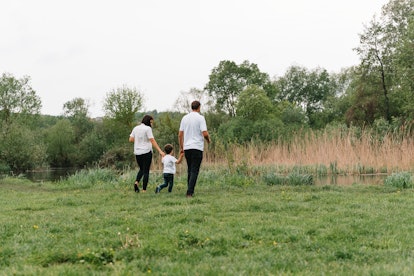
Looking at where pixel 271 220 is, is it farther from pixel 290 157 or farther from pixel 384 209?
pixel 290 157

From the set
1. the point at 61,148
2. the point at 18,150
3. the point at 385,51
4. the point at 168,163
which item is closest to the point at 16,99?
the point at 61,148

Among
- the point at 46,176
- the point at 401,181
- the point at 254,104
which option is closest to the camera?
the point at 401,181

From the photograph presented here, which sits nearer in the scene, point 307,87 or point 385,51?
point 385,51

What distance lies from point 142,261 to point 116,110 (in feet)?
178

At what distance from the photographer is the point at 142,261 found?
13.8 feet

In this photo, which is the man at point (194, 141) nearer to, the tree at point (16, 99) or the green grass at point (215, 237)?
the green grass at point (215, 237)

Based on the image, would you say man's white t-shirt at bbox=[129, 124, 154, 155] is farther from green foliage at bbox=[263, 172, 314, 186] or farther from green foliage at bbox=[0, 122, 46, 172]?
green foliage at bbox=[0, 122, 46, 172]

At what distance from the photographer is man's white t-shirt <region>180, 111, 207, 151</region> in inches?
359

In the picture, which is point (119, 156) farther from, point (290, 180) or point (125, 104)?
point (290, 180)

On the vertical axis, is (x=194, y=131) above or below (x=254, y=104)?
below

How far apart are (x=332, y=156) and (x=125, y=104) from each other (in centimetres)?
4381

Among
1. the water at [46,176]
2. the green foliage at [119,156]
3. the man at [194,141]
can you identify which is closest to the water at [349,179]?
the man at [194,141]

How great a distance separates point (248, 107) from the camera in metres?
48.3

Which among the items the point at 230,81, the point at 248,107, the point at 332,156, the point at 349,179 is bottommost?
the point at 349,179
